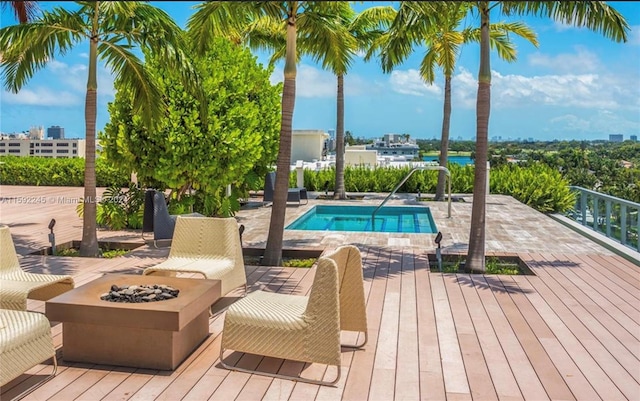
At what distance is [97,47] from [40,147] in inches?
630

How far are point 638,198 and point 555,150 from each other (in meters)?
7.47

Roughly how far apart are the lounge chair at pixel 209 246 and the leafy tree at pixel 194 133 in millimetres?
3499

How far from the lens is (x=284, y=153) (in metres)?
6.81

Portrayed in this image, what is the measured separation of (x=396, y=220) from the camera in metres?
13.1

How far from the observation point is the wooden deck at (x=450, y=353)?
3205mm

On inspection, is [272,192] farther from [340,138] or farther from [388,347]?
[388,347]

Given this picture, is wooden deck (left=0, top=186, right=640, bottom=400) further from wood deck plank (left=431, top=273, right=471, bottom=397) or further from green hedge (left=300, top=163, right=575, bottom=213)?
green hedge (left=300, top=163, right=575, bottom=213)

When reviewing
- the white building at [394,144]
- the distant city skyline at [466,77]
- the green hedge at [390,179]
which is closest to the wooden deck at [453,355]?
the distant city skyline at [466,77]

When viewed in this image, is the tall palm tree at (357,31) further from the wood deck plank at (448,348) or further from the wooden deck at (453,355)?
the wood deck plank at (448,348)

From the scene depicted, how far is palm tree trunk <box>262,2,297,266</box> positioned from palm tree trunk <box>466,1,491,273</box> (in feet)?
7.42

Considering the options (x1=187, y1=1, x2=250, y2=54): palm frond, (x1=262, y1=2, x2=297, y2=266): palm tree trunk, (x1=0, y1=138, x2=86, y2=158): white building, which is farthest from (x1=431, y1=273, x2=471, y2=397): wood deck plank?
(x1=0, y1=138, x2=86, y2=158): white building

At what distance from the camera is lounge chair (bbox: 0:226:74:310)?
410cm

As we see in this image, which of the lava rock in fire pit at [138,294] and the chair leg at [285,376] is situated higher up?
the lava rock in fire pit at [138,294]

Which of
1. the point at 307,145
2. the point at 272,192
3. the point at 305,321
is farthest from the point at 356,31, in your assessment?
the point at 305,321
